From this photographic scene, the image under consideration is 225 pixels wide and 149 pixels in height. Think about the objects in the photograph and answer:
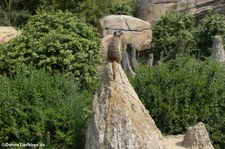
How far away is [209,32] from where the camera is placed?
1127 centimetres

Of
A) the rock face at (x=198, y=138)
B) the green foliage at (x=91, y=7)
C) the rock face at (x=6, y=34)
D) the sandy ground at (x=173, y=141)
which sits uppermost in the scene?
the green foliage at (x=91, y=7)

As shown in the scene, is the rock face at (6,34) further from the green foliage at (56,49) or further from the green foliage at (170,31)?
the green foliage at (170,31)

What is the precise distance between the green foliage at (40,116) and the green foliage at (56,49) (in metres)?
1.98

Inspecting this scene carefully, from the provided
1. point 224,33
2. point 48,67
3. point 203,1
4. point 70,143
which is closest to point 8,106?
point 70,143

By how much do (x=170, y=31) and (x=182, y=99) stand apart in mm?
6548

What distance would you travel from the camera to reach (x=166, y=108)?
19.5ft

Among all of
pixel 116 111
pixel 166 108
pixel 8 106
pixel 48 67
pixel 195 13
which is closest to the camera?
pixel 116 111

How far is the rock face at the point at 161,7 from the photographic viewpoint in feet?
45.7

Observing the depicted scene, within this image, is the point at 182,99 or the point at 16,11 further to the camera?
the point at 16,11

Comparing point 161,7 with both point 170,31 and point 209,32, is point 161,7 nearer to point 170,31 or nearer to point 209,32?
point 170,31

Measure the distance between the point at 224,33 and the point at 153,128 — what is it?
7.10 m

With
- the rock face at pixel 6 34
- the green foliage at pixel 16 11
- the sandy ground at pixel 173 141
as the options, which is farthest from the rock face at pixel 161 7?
the sandy ground at pixel 173 141

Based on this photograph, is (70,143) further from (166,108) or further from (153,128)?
(166,108)

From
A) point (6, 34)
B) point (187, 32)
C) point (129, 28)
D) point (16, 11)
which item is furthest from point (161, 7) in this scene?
point (6, 34)
